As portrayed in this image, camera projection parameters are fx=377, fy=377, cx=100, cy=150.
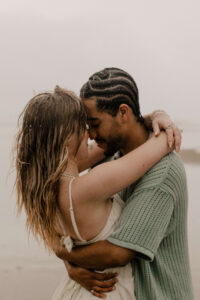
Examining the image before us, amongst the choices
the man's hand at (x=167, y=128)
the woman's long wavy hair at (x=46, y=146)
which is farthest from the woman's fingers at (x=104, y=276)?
the man's hand at (x=167, y=128)

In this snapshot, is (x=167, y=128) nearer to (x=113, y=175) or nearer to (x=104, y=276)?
(x=113, y=175)

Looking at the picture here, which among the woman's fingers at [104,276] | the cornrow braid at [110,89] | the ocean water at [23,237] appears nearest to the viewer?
the woman's fingers at [104,276]

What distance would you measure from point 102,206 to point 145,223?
15cm

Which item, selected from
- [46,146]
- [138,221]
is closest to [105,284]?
[138,221]

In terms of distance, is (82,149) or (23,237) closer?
(82,149)

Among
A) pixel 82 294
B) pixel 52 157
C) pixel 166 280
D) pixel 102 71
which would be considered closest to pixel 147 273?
pixel 166 280

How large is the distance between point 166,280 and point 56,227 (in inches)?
16.8

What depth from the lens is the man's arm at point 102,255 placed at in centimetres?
118

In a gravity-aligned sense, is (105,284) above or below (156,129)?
A: below

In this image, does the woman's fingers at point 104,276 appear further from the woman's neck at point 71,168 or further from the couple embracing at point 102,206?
the woman's neck at point 71,168

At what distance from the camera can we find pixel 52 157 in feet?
3.92

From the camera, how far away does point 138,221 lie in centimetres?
119

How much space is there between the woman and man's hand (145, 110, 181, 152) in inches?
1.3

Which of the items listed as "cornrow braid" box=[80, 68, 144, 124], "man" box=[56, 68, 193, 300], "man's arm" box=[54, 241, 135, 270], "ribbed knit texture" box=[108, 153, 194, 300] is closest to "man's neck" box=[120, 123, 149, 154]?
"man" box=[56, 68, 193, 300]
